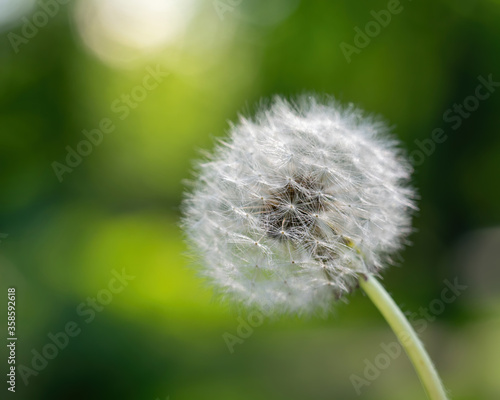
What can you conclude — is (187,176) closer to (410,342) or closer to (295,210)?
(295,210)

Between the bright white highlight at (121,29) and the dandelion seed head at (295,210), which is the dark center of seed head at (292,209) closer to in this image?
the dandelion seed head at (295,210)

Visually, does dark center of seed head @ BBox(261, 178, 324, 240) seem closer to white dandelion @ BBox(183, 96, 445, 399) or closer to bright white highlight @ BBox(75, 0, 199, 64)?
white dandelion @ BBox(183, 96, 445, 399)

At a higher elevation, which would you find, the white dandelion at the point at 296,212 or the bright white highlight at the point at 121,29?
the bright white highlight at the point at 121,29

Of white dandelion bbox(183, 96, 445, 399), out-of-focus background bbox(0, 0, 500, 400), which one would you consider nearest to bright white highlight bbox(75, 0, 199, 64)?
out-of-focus background bbox(0, 0, 500, 400)

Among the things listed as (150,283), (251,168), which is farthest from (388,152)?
(150,283)

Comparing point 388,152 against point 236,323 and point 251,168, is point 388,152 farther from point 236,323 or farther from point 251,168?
point 236,323

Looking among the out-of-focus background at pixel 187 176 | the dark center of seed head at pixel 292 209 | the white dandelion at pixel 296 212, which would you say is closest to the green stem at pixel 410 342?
the white dandelion at pixel 296 212
